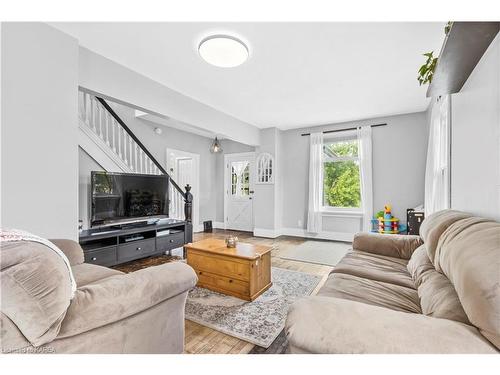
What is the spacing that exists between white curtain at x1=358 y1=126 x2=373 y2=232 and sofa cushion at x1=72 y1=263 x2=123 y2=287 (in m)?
4.25

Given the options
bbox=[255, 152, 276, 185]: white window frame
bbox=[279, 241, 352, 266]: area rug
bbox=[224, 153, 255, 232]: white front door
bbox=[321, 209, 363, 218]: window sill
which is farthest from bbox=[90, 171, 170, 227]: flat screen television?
bbox=[321, 209, 363, 218]: window sill

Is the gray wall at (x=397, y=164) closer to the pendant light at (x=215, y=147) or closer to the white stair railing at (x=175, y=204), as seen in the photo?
the pendant light at (x=215, y=147)

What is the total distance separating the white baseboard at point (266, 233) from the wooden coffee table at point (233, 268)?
8.86 feet

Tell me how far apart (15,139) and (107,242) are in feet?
4.87

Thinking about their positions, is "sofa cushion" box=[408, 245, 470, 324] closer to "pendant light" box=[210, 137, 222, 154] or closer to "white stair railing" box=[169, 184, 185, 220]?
"white stair railing" box=[169, 184, 185, 220]

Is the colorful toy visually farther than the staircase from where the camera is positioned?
Yes

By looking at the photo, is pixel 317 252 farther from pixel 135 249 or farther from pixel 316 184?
pixel 135 249

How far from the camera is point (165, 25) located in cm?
197

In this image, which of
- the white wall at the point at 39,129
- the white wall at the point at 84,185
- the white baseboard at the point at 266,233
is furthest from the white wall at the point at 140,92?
the white baseboard at the point at 266,233

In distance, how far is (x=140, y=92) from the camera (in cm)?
A: 282

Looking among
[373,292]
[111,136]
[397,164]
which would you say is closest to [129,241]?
[111,136]

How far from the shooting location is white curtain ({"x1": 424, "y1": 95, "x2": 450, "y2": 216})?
7.63ft

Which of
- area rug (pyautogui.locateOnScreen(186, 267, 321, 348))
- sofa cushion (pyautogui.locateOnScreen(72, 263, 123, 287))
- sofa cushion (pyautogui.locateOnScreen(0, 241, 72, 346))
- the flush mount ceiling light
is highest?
the flush mount ceiling light

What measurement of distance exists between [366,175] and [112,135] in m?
4.60
